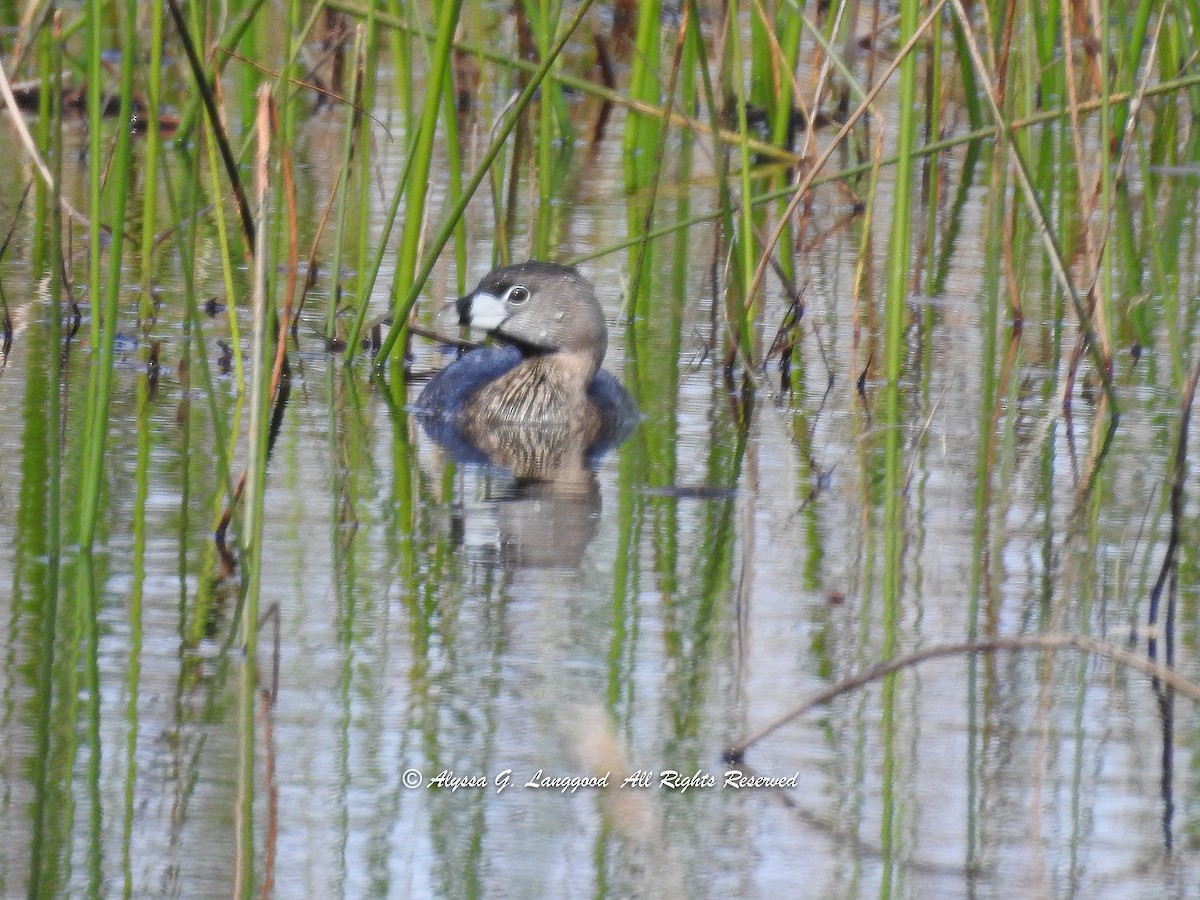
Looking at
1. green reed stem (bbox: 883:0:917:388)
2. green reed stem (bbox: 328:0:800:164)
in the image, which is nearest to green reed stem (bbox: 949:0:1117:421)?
green reed stem (bbox: 883:0:917:388)

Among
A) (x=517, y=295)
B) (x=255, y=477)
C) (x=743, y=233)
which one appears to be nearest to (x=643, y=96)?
(x=517, y=295)

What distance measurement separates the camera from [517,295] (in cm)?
621

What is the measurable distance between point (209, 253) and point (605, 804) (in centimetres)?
482

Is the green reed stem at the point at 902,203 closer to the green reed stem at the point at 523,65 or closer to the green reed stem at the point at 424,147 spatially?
the green reed stem at the point at 523,65

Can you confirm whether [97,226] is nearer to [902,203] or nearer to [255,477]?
[255,477]

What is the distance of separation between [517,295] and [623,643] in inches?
99.3

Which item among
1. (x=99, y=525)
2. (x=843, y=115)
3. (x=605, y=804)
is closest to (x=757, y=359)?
(x=99, y=525)

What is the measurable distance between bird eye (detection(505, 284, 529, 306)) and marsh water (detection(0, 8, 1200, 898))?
0.39 m

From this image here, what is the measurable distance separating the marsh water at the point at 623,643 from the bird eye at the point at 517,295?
387 millimetres

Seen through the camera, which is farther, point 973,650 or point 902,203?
point 902,203

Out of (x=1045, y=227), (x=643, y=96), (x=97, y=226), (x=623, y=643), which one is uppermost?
(x=643, y=96)

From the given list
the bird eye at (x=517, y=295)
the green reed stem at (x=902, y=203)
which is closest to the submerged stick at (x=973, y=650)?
the green reed stem at (x=902, y=203)

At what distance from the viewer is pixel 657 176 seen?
5762 mm

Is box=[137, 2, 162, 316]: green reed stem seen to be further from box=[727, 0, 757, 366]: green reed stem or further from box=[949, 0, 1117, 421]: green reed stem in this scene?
box=[949, 0, 1117, 421]: green reed stem
